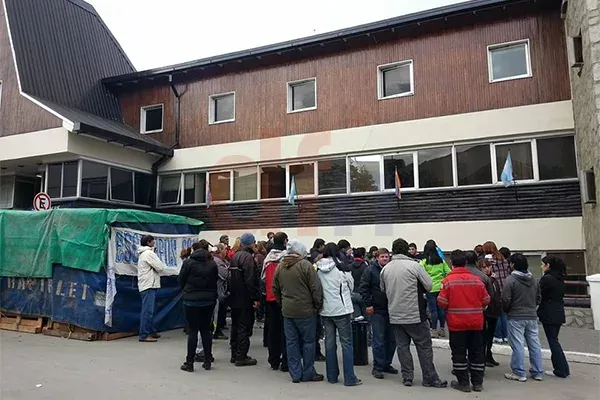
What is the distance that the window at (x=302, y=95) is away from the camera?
1492 centimetres

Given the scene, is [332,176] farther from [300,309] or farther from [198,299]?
[300,309]

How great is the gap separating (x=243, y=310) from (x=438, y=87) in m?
8.69

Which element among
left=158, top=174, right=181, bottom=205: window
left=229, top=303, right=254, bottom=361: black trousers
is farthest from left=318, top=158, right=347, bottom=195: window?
left=229, top=303, right=254, bottom=361: black trousers

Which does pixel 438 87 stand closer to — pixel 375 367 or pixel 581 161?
pixel 581 161

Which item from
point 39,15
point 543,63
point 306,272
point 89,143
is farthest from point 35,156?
point 543,63

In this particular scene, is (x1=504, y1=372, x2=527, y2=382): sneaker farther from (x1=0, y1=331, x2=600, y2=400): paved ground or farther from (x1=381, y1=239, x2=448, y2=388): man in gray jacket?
(x1=381, y1=239, x2=448, y2=388): man in gray jacket

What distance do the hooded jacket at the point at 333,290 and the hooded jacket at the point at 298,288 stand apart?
10 cm

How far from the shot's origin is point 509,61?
12500mm

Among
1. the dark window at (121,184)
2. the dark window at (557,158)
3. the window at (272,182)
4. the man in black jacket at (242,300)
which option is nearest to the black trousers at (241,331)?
the man in black jacket at (242,300)

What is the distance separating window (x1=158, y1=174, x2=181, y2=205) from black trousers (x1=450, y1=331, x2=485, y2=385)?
12.3 m

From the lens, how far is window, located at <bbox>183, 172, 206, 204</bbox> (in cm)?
1634

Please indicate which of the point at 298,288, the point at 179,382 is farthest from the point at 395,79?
the point at 179,382

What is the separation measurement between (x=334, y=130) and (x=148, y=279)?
7241mm

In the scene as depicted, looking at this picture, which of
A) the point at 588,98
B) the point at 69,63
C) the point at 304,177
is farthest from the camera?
the point at 69,63
